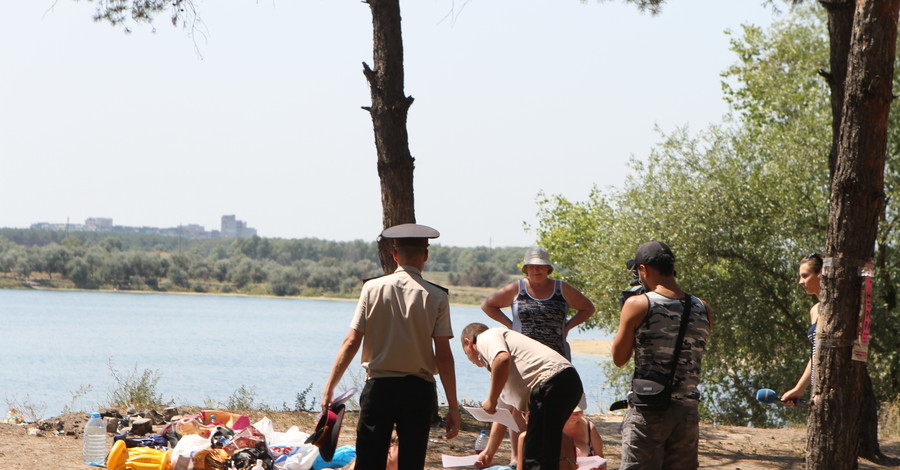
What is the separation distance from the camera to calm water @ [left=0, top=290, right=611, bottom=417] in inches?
787

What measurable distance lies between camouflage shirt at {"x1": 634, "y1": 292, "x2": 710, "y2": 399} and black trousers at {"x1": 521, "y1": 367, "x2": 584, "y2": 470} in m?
0.68

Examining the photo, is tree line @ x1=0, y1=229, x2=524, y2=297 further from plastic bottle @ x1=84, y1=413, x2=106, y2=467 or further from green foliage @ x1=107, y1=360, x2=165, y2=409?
plastic bottle @ x1=84, y1=413, x2=106, y2=467

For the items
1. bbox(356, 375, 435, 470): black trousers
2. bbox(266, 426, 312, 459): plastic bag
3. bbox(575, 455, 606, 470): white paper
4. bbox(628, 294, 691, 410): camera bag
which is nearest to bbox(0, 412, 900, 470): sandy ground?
bbox(266, 426, 312, 459): plastic bag

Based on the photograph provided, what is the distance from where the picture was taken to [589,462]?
6.02 metres

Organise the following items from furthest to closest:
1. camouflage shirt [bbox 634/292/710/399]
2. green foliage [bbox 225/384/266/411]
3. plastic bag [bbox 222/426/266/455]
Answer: green foliage [bbox 225/384/266/411] → plastic bag [bbox 222/426/266/455] → camouflage shirt [bbox 634/292/710/399]

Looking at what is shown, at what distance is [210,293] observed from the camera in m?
101

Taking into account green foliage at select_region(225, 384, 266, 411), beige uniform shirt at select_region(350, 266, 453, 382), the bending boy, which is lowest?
green foliage at select_region(225, 384, 266, 411)

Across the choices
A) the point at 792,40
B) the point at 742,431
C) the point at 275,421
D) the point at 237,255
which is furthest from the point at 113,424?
the point at 237,255

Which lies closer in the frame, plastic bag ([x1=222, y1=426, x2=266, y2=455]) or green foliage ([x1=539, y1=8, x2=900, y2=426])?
plastic bag ([x1=222, y1=426, x2=266, y2=455])

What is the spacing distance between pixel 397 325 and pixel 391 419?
19.1 inches

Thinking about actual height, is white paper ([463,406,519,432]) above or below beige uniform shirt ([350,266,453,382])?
below

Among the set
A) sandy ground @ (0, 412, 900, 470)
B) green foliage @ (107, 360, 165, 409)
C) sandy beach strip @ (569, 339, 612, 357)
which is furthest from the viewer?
sandy beach strip @ (569, 339, 612, 357)

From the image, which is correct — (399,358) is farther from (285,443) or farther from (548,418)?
(285,443)

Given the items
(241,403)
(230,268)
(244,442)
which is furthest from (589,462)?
(230,268)
